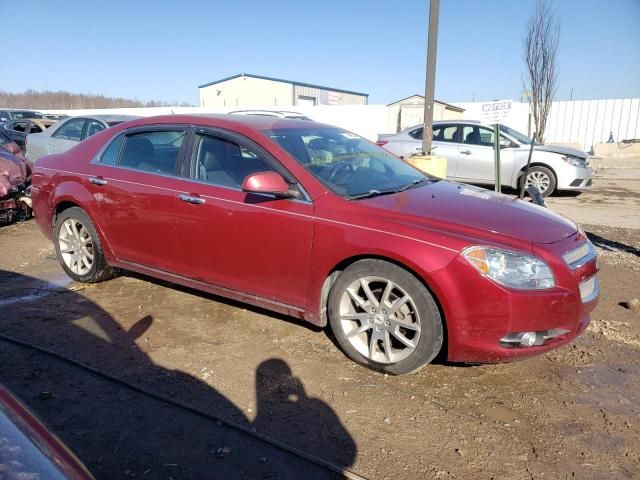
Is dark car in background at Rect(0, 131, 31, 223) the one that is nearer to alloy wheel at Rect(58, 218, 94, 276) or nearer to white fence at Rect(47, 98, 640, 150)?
alloy wheel at Rect(58, 218, 94, 276)

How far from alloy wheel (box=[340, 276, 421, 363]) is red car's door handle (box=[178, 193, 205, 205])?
1337mm

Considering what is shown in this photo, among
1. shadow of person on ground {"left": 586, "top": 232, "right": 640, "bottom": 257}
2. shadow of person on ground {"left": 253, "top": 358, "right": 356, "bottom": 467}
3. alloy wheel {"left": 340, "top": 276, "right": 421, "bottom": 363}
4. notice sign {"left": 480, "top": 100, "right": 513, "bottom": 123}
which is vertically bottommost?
shadow of person on ground {"left": 253, "top": 358, "right": 356, "bottom": 467}

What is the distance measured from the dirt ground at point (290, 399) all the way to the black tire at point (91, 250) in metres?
0.39

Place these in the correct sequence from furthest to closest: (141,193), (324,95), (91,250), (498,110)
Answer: (324,95)
(498,110)
(91,250)
(141,193)

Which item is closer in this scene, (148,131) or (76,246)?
(148,131)

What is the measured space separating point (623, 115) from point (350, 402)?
27.9 m

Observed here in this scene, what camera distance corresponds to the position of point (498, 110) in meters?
8.22

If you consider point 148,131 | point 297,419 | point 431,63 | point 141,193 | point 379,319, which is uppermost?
point 431,63

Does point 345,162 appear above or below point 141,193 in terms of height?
above

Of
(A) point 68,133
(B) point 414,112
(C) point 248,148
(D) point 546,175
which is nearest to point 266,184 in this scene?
(C) point 248,148

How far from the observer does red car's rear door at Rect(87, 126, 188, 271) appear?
164 inches

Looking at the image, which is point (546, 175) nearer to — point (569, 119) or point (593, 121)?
point (569, 119)

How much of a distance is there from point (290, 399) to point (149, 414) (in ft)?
2.59

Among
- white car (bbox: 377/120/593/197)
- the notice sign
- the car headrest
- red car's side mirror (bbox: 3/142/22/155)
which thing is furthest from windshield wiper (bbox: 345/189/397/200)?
red car's side mirror (bbox: 3/142/22/155)
